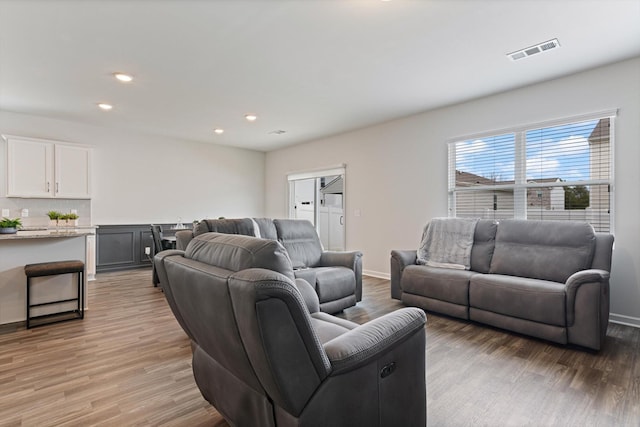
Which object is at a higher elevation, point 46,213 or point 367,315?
point 46,213

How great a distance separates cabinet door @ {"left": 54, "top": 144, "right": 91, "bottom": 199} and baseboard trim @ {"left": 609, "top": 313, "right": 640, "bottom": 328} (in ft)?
24.8

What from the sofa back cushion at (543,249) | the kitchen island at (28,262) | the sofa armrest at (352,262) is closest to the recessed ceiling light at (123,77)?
the kitchen island at (28,262)

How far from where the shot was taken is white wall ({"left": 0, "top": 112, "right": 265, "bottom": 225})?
5.76m

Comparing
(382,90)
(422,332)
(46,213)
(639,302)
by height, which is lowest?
(639,302)

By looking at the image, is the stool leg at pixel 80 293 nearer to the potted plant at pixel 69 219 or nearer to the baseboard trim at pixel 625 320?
the potted plant at pixel 69 219

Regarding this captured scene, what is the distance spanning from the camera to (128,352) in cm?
266

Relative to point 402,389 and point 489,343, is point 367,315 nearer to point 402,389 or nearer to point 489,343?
point 489,343

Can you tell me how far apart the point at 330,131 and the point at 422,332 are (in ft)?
16.9

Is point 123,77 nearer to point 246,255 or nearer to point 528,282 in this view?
point 246,255

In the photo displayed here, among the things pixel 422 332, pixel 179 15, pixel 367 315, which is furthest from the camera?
pixel 367 315

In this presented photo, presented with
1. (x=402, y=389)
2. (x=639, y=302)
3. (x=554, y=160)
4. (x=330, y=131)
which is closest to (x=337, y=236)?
(x=330, y=131)

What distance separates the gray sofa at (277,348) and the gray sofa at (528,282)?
1.99 metres

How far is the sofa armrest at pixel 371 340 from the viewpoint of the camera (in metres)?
1.20

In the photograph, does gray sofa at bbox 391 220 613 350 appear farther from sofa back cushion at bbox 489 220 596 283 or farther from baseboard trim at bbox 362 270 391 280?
baseboard trim at bbox 362 270 391 280
